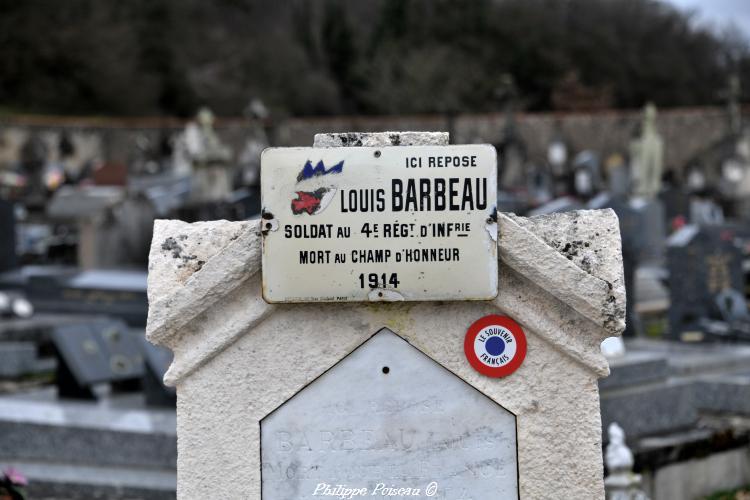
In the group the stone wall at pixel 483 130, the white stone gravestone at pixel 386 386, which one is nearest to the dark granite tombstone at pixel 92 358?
the white stone gravestone at pixel 386 386

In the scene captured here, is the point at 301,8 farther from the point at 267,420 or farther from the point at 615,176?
the point at 267,420

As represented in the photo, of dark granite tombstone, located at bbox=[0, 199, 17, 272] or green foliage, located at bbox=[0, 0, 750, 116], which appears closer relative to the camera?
dark granite tombstone, located at bbox=[0, 199, 17, 272]

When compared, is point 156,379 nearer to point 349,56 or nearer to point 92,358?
point 92,358

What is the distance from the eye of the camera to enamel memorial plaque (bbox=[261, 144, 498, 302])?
3053mm

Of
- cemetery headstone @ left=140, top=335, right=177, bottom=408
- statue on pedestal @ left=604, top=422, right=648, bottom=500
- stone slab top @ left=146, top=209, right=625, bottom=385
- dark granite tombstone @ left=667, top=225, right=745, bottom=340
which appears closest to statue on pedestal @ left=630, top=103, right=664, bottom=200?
dark granite tombstone @ left=667, top=225, right=745, bottom=340

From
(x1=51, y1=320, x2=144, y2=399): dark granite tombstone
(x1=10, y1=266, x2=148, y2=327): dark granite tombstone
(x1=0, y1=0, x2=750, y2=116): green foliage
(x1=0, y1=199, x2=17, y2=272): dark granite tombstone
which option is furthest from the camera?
(x1=0, y1=0, x2=750, y2=116): green foliage

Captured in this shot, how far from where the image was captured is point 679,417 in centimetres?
808

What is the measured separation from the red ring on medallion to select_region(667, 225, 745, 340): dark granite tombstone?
8903mm

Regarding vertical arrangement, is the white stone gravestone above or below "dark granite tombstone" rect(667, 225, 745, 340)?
above

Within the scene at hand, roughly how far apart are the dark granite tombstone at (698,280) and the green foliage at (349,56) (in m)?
38.2

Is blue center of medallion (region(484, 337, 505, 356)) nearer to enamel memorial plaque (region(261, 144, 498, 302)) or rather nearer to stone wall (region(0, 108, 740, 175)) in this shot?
enamel memorial plaque (region(261, 144, 498, 302))

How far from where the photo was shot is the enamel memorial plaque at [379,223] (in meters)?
3.05

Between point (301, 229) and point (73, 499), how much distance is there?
4.71m

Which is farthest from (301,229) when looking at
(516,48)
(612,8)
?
(612,8)
